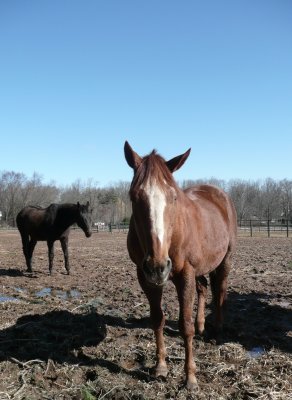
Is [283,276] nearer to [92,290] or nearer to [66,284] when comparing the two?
[92,290]

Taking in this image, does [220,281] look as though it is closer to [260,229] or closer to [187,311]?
[187,311]

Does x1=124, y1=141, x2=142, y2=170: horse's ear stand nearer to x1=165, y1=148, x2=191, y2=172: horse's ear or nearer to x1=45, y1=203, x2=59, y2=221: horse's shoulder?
x1=165, y1=148, x2=191, y2=172: horse's ear

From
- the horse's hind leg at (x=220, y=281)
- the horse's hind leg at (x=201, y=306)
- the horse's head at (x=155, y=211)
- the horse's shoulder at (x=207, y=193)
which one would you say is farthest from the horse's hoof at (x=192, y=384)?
the horse's shoulder at (x=207, y=193)

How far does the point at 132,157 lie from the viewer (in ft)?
10.8

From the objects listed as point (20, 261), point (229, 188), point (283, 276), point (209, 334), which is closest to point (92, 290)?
point (209, 334)

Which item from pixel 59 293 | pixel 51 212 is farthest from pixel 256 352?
pixel 51 212

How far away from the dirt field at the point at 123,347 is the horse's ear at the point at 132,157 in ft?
6.60

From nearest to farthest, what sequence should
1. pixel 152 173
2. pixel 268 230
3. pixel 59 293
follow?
pixel 152 173 → pixel 59 293 → pixel 268 230

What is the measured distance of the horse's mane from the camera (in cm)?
290

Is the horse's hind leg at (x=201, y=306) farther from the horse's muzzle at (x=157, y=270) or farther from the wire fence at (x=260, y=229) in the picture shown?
the wire fence at (x=260, y=229)

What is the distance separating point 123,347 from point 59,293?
3421 mm

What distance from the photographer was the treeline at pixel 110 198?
66062 millimetres

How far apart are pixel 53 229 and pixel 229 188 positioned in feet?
267

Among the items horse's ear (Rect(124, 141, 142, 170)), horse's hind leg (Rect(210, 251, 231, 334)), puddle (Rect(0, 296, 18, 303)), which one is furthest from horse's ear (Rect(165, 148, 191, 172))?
puddle (Rect(0, 296, 18, 303))
